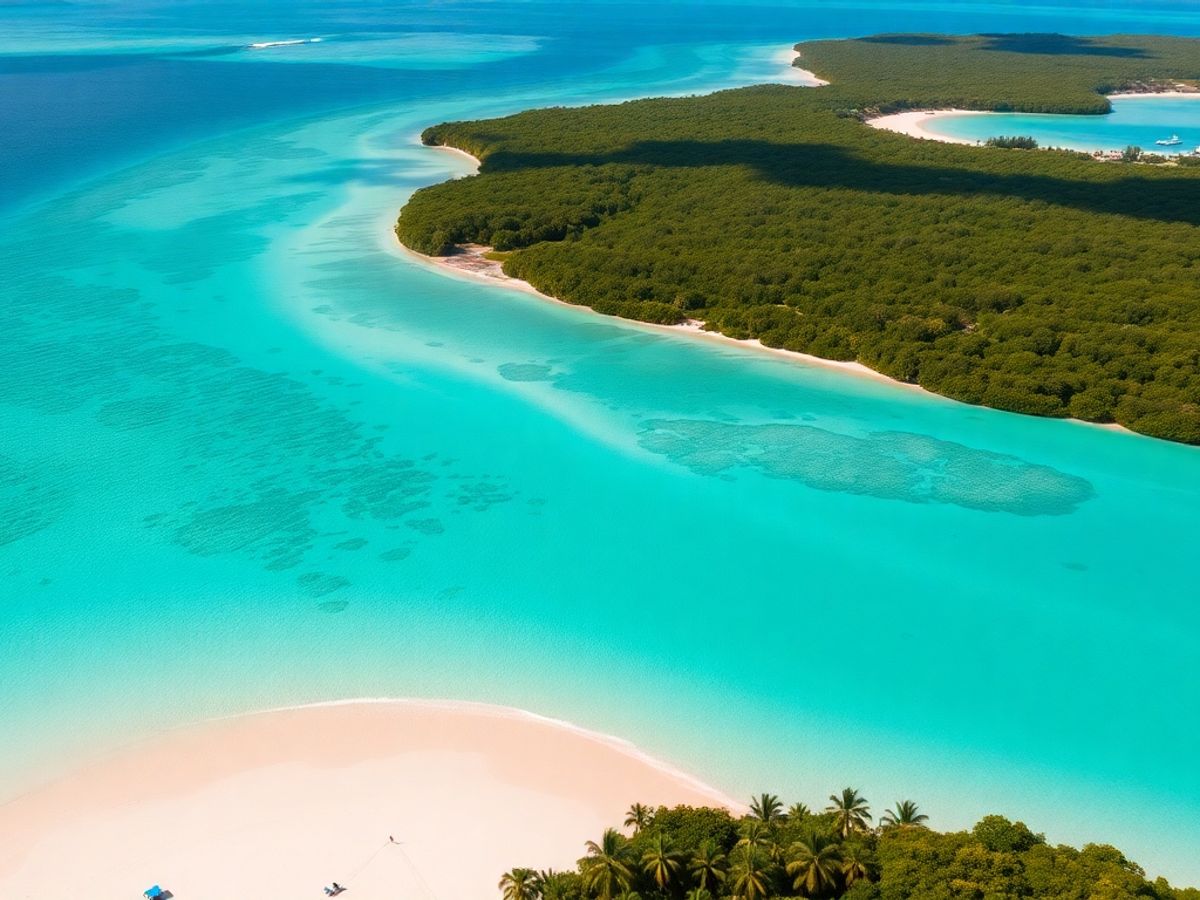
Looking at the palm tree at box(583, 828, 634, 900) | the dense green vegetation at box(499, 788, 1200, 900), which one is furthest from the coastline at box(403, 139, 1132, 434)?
the palm tree at box(583, 828, 634, 900)

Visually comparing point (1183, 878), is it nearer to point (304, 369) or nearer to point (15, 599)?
point (15, 599)

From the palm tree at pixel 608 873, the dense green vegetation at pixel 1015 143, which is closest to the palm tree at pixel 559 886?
the palm tree at pixel 608 873

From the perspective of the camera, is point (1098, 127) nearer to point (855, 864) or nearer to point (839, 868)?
point (855, 864)

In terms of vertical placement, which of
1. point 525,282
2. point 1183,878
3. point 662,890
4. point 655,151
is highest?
point 655,151

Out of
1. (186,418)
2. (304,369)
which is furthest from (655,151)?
(186,418)

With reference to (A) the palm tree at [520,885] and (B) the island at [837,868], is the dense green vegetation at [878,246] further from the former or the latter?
(A) the palm tree at [520,885]

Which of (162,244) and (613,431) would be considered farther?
(162,244)

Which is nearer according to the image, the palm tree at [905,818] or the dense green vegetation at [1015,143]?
the palm tree at [905,818]
